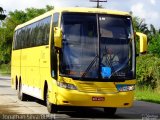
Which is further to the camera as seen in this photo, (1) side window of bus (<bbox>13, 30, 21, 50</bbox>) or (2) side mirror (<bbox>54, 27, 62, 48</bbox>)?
(1) side window of bus (<bbox>13, 30, 21, 50</bbox>)

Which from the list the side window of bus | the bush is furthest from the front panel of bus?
the bush

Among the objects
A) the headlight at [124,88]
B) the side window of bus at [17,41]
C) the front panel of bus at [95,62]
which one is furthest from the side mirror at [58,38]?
the side window of bus at [17,41]

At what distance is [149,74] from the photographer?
34625mm

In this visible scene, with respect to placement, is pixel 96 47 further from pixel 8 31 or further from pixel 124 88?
pixel 8 31

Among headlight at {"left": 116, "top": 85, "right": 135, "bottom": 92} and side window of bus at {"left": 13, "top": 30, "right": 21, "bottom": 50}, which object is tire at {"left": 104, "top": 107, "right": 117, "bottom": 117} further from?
side window of bus at {"left": 13, "top": 30, "right": 21, "bottom": 50}

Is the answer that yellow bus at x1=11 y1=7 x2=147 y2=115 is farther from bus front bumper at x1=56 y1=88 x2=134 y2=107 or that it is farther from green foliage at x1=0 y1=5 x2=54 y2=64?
green foliage at x1=0 y1=5 x2=54 y2=64

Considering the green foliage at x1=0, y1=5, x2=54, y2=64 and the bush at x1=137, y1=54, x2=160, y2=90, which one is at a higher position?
the green foliage at x1=0, y1=5, x2=54, y2=64

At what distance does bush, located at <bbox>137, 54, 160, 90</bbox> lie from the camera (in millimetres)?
34406

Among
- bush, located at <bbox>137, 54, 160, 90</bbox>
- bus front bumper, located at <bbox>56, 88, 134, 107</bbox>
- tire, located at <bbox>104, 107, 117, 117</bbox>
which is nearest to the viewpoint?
bus front bumper, located at <bbox>56, 88, 134, 107</bbox>

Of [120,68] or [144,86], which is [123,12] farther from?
[144,86]

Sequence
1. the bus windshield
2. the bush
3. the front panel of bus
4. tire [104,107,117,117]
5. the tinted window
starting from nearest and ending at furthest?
the front panel of bus
the bus windshield
tire [104,107,117,117]
the tinted window
the bush

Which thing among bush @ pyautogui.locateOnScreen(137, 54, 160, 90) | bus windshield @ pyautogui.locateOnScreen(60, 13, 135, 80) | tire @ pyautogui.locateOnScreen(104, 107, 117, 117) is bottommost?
tire @ pyautogui.locateOnScreen(104, 107, 117, 117)

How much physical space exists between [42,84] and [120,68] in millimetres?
3503

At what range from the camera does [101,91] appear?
16.2m
